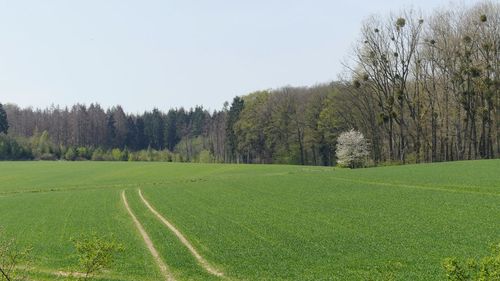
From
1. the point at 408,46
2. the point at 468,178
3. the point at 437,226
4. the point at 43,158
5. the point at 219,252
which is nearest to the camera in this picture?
the point at 219,252

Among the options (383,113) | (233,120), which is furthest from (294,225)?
(233,120)

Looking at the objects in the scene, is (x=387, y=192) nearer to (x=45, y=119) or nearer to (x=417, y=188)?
(x=417, y=188)

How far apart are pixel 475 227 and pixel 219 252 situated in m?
12.0

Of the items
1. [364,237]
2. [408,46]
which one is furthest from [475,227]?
[408,46]

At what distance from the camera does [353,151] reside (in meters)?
86.0

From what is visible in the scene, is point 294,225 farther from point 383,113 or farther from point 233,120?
point 233,120

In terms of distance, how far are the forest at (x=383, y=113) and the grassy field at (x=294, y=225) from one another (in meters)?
26.0

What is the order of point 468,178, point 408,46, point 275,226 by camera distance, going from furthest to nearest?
1. point 408,46
2. point 468,178
3. point 275,226

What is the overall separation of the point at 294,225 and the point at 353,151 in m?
60.9

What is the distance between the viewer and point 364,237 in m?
22.9

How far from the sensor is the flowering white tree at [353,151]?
86000 mm

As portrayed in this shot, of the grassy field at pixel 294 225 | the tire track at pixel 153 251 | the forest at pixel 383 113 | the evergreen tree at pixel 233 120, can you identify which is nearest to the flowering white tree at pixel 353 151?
the forest at pixel 383 113

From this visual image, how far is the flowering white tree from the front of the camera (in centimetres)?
8600

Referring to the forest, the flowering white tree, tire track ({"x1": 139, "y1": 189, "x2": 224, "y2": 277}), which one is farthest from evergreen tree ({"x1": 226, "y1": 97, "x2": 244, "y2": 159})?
tire track ({"x1": 139, "y1": 189, "x2": 224, "y2": 277})
